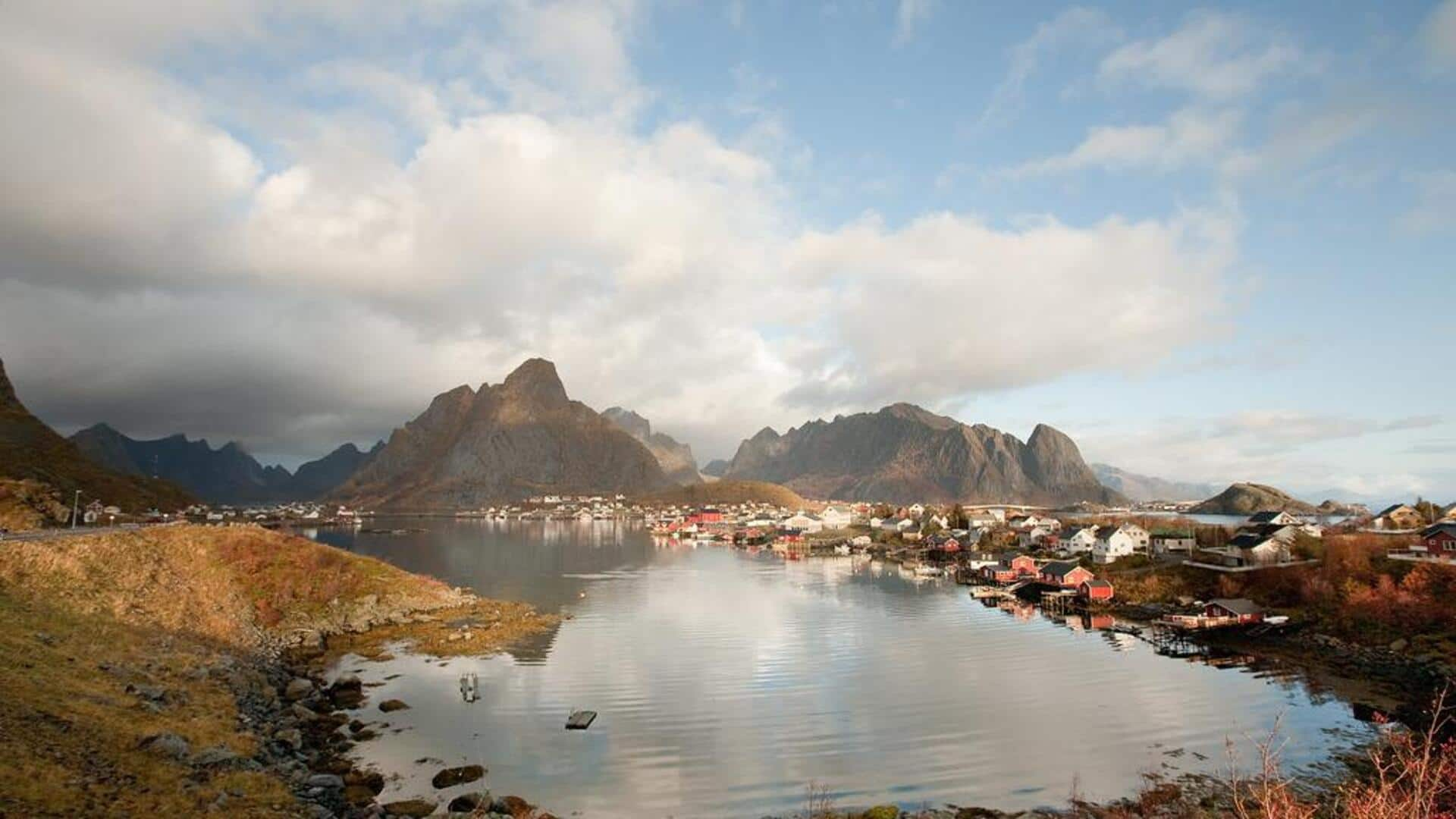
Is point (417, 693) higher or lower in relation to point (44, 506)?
lower

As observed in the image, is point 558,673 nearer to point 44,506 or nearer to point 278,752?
point 278,752

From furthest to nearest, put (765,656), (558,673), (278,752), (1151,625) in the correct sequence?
(1151,625) → (765,656) → (558,673) → (278,752)

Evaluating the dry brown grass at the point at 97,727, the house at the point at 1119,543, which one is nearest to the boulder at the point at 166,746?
the dry brown grass at the point at 97,727

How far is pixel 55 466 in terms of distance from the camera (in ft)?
384

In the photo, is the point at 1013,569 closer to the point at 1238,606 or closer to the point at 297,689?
the point at 1238,606

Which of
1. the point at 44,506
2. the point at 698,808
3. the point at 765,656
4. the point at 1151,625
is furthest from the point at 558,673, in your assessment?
the point at 44,506

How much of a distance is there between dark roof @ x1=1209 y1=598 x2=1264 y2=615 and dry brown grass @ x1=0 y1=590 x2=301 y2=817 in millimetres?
62556

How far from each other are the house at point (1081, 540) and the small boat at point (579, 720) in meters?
81.5

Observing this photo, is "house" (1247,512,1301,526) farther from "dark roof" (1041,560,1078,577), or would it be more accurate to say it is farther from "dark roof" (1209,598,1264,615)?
"dark roof" (1209,598,1264,615)

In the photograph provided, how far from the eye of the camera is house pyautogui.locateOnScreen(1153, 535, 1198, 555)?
84938 mm

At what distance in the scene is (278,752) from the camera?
2612 cm

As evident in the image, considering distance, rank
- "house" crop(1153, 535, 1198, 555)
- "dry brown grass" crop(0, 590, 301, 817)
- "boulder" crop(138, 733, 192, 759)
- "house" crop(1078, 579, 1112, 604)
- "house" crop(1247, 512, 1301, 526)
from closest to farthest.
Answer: "dry brown grass" crop(0, 590, 301, 817)
"boulder" crop(138, 733, 192, 759)
"house" crop(1078, 579, 1112, 604)
"house" crop(1247, 512, 1301, 526)
"house" crop(1153, 535, 1198, 555)

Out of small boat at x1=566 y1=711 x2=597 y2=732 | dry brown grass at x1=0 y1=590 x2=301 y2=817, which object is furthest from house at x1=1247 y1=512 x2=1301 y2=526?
dry brown grass at x1=0 y1=590 x2=301 y2=817

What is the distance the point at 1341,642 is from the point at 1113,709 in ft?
82.1
